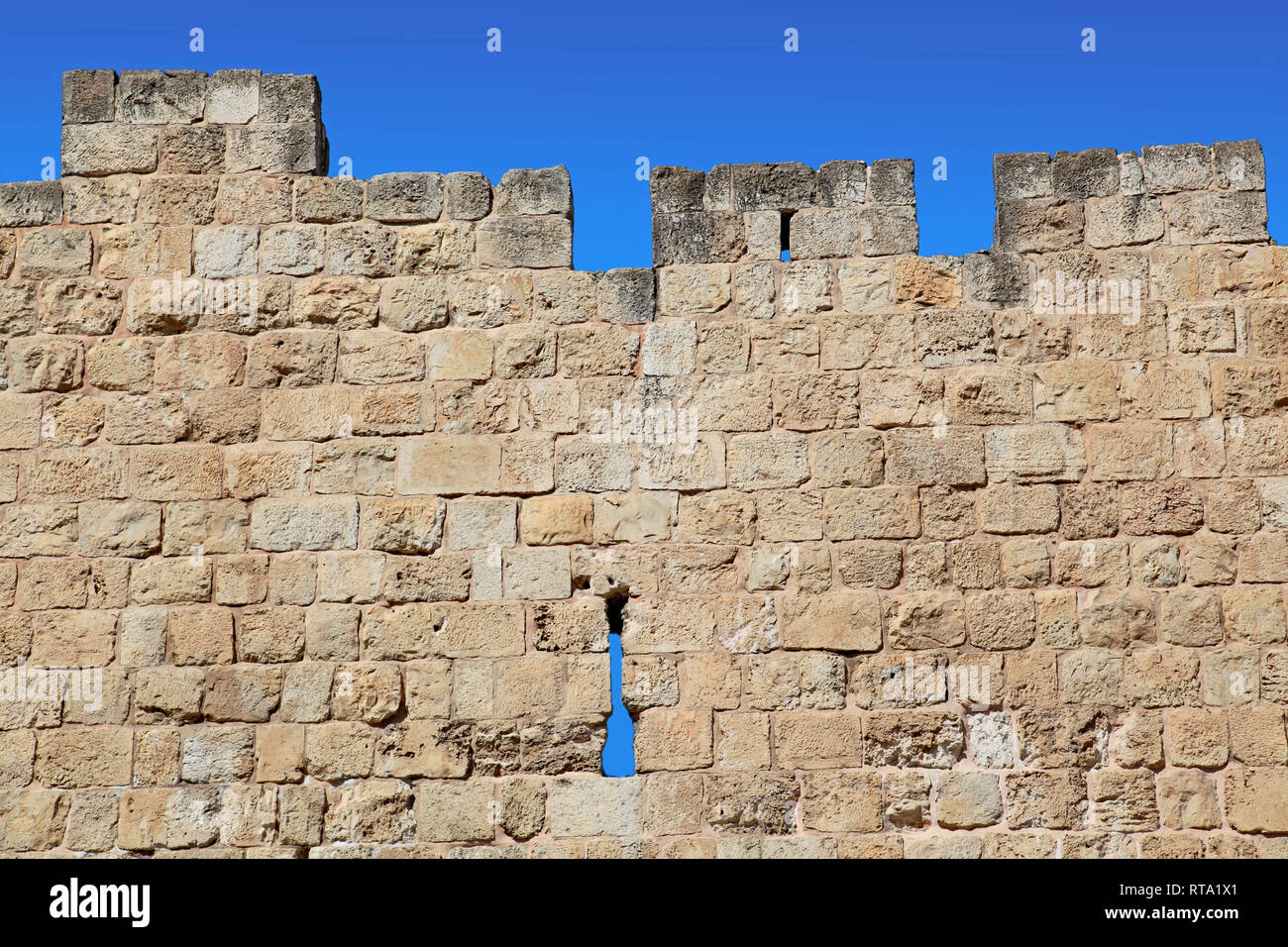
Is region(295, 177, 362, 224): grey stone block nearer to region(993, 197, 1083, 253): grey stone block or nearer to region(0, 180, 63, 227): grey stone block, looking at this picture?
region(0, 180, 63, 227): grey stone block

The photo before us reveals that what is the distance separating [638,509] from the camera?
230 inches

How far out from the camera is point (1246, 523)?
573 centimetres

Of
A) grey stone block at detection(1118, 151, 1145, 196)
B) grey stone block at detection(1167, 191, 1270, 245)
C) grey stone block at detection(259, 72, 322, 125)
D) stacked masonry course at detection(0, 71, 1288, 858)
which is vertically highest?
grey stone block at detection(259, 72, 322, 125)

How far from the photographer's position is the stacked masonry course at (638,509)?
221 inches

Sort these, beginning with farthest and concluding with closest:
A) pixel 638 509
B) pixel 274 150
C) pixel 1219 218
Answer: pixel 274 150 → pixel 1219 218 → pixel 638 509

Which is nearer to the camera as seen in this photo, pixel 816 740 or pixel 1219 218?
pixel 816 740

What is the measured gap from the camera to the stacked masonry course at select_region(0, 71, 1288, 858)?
221 inches

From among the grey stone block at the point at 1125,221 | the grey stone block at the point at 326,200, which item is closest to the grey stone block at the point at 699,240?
the grey stone block at the point at 326,200

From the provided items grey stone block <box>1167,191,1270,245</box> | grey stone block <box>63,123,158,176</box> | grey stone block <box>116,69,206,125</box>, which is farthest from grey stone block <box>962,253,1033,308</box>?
grey stone block <box>63,123,158,176</box>

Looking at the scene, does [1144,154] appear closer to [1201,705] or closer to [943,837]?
[1201,705]

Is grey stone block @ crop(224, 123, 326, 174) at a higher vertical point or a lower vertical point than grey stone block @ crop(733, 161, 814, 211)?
A: higher

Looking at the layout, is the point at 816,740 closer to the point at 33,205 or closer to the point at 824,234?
the point at 824,234

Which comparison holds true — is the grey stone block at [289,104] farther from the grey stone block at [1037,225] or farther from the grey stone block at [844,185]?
the grey stone block at [1037,225]


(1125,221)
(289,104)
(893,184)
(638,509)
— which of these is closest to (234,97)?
(289,104)
